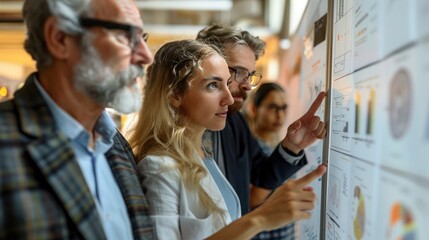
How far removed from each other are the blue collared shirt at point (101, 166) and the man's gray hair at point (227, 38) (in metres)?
0.72

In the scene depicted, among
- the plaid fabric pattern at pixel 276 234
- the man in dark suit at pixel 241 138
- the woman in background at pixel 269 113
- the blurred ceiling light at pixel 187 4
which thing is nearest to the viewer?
the man in dark suit at pixel 241 138

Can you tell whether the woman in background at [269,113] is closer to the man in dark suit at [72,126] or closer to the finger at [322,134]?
the finger at [322,134]

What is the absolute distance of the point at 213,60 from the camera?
1302 mm

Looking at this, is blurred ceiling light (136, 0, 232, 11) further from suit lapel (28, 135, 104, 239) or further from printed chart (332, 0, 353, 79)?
suit lapel (28, 135, 104, 239)

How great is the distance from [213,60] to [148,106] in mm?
245

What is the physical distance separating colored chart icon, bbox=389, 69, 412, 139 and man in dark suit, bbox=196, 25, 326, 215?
0.74 meters

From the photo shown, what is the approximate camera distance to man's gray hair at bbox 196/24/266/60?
165cm

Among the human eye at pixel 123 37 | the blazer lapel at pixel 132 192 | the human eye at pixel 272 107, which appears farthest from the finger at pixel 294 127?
the human eye at pixel 272 107

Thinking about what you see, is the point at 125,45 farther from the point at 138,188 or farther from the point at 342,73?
the point at 342,73

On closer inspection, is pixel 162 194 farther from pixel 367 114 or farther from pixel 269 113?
pixel 269 113

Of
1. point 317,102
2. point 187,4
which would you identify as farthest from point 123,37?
point 187,4

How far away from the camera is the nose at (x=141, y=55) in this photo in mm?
956

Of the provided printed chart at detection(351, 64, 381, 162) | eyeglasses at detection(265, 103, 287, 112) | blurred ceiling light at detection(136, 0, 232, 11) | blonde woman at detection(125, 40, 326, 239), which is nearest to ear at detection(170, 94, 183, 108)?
blonde woman at detection(125, 40, 326, 239)

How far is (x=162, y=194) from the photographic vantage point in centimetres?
109
